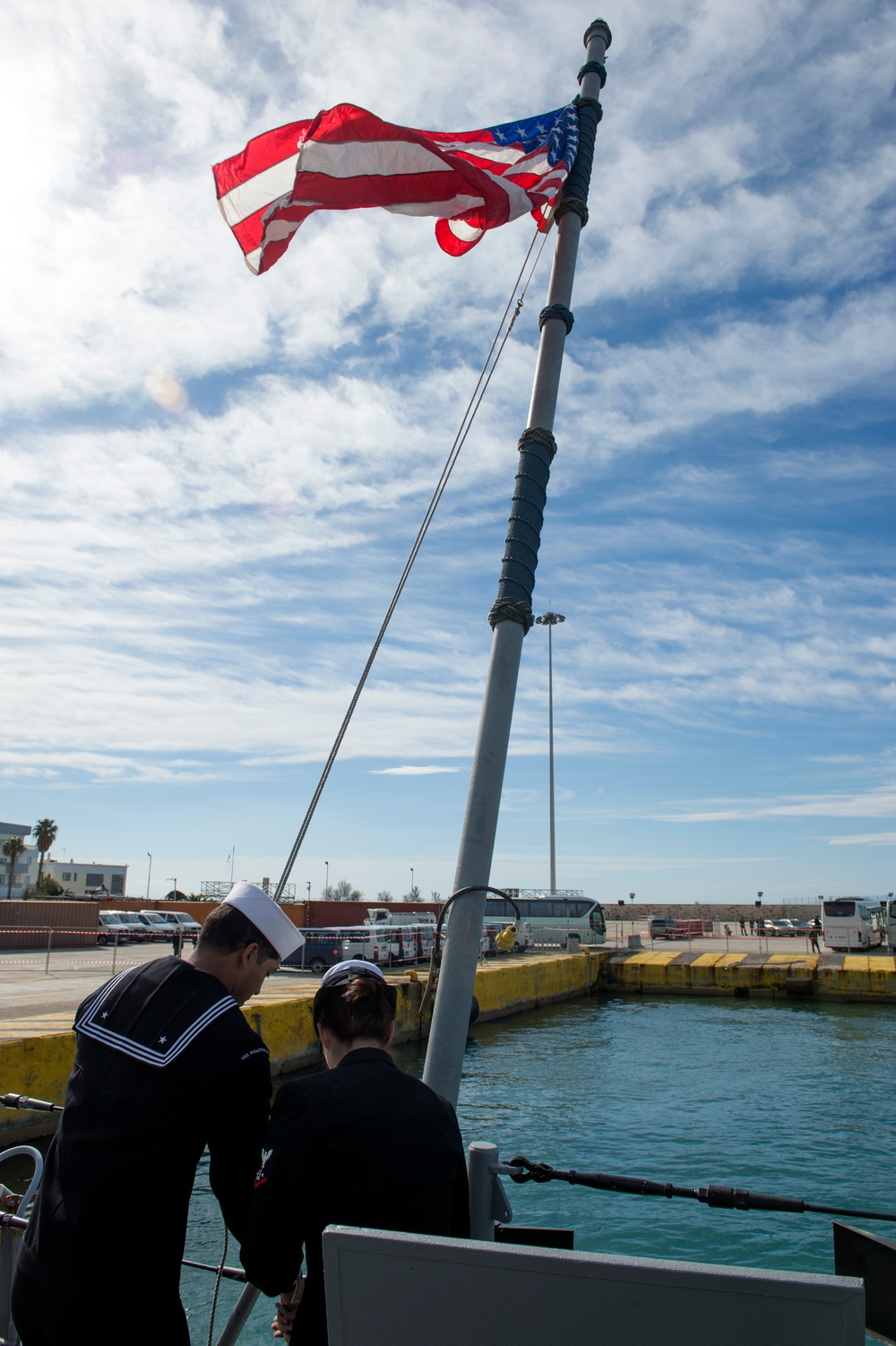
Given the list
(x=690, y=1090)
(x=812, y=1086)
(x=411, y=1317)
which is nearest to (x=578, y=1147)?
(x=690, y=1090)

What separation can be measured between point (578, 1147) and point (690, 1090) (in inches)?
169

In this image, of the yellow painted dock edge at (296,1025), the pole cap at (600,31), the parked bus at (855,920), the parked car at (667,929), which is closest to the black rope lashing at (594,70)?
the pole cap at (600,31)

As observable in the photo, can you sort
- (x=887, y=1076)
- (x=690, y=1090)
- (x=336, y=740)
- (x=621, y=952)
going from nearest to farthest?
(x=336, y=740) → (x=690, y=1090) → (x=887, y=1076) → (x=621, y=952)

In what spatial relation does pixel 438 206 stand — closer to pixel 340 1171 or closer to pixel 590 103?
pixel 590 103

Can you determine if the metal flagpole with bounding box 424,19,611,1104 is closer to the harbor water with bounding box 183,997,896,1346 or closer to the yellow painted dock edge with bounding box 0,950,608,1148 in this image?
the harbor water with bounding box 183,997,896,1346

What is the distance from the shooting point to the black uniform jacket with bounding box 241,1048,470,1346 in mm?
2234

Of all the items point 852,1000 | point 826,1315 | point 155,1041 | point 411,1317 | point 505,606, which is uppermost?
point 505,606

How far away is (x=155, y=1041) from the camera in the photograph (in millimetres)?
2213

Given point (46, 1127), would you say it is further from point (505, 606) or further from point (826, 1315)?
point (826, 1315)

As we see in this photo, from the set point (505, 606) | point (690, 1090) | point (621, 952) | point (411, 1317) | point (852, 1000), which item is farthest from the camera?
point (621, 952)

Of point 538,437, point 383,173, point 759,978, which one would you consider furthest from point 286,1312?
point 759,978

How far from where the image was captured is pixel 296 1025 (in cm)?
1486

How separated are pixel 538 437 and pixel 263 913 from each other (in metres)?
3.38

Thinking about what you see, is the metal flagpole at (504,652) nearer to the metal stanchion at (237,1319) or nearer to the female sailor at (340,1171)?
the metal stanchion at (237,1319)
